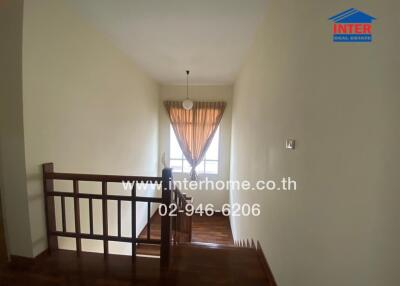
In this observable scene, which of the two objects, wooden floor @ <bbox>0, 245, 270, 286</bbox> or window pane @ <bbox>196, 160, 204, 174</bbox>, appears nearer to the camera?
wooden floor @ <bbox>0, 245, 270, 286</bbox>

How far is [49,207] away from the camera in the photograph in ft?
5.76

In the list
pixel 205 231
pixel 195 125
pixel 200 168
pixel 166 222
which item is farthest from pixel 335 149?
pixel 200 168

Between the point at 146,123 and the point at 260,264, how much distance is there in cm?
346

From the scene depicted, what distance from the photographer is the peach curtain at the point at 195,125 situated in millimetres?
5105

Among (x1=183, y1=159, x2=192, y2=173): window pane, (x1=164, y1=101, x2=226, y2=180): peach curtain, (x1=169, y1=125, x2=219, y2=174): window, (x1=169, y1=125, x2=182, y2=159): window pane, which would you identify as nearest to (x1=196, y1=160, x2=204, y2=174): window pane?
(x1=169, y1=125, x2=219, y2=174): window

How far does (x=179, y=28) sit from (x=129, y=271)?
2607 millimetres

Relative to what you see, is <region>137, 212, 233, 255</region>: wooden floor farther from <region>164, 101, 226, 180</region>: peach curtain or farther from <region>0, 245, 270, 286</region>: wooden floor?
<region>0, 245, 270, 286</region>: wooden floor

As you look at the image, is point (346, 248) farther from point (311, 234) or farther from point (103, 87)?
point (103, 87)

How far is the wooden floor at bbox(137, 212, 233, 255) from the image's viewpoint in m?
3.74

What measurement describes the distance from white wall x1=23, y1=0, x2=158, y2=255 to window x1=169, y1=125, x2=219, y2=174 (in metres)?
2.02

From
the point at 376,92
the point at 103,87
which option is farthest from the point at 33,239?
the point at 376,92

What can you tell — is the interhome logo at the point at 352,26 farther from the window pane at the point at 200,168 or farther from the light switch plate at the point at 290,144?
the window pane at the point at 200,168

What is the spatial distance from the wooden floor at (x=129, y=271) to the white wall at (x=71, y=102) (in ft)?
0.73

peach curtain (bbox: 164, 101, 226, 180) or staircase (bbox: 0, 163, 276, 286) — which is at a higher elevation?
peach curtain (bbox: 164, 101, 226, 180)
